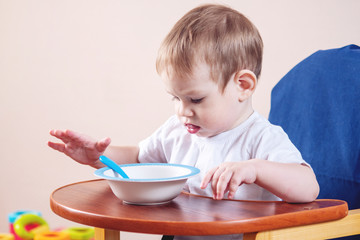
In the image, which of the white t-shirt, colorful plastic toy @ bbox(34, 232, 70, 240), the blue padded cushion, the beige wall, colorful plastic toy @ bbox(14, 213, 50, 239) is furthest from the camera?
the beige wall

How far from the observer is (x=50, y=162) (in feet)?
7.22

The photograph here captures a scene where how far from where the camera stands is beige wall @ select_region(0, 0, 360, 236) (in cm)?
208

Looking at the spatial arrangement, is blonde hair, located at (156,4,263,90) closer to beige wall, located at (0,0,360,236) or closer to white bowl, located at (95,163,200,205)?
A: white bowl, located at (95,163,200,205)

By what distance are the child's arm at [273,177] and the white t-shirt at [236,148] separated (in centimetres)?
4

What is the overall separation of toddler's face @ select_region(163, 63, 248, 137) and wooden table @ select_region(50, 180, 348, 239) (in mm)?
178

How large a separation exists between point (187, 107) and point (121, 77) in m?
1.24

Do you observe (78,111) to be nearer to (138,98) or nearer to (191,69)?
(138,98)

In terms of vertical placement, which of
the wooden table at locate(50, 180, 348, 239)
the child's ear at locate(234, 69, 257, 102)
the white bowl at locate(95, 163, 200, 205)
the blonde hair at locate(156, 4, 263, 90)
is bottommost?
the wooden table at locate(50, 180, 348, 239)

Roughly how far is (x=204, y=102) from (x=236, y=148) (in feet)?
0.43

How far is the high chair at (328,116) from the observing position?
1069 millimetres

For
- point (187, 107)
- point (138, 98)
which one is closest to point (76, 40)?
point (138, 98)

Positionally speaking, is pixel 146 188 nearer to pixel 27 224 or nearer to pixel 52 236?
pixel 52 236

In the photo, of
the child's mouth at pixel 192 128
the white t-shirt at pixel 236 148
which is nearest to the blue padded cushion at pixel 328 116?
the white t-shirt at pixel 236 148

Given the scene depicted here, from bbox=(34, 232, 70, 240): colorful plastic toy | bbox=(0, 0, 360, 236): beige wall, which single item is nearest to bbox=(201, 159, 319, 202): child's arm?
bbox=(34, 232, 70, 240): colorful plastic toy
